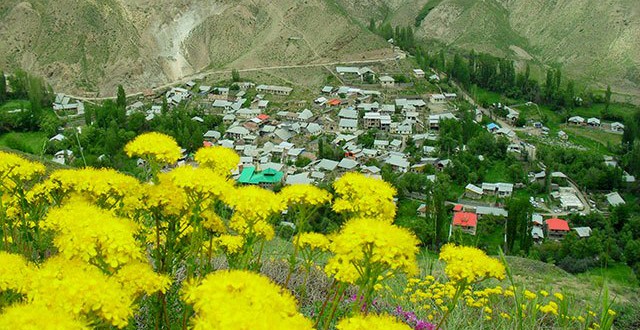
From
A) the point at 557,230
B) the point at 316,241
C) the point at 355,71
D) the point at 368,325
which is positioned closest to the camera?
the point at 368,325

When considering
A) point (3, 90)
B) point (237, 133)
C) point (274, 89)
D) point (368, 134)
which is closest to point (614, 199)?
point (368, 134)

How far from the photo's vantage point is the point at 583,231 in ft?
95.1

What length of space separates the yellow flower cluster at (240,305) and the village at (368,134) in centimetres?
2510

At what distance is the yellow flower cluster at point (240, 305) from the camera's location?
204 cm

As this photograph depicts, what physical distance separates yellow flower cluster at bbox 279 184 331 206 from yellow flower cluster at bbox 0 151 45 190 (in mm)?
1888

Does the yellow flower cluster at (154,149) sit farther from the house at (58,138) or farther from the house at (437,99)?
the house at (437,99)

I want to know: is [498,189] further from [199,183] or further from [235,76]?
[199,183]

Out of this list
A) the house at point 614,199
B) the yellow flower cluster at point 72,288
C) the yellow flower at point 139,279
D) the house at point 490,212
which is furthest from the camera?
the house at point 614,199

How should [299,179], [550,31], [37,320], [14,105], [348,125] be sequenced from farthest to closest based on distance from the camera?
[550,31], [14,105], [348,125], [299,179], [37,320]

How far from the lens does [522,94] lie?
54406 millimetres

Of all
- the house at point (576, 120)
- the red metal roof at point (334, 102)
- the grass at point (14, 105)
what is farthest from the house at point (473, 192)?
the grass at point (14, 105)

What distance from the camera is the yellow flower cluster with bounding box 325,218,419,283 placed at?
3.08 meters

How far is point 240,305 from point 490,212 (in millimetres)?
30332

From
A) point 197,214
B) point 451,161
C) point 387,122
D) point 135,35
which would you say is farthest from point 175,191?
point 135,35
